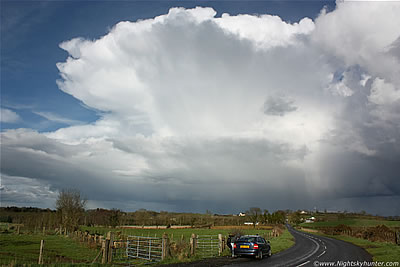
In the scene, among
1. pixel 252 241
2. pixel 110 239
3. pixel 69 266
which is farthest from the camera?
pixel 252 241

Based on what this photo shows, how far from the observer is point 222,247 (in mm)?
28219

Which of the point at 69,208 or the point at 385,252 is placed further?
the point at 69,208

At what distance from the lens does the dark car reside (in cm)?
2411

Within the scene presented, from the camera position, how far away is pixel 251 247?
24172 millimetres

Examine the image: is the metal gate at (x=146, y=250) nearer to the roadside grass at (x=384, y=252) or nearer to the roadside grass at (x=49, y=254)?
the roadside grass at (x=49, y=254)

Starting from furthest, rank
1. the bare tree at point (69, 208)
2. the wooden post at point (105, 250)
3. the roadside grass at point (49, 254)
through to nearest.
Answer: the bare tree at point (69, 208) → the roadside grass at point (49, 254) → the wooden post at point (105, 250)

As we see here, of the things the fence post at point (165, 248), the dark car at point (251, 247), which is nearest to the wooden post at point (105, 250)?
the fence post at point (165, 248)

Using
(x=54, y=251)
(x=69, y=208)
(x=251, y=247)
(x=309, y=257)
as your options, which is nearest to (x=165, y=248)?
(x=251, y=247)

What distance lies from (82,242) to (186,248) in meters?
28.8

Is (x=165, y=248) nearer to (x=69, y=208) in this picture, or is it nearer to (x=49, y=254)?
(x=49, y=254)

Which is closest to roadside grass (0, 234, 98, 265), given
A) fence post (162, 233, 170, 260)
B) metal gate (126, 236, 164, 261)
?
metal gate (126, 236, 164, 261)

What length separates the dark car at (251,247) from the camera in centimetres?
2411

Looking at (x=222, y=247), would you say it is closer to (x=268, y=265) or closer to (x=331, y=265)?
(x=268, y=265)

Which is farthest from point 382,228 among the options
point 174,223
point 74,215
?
point 174,223
